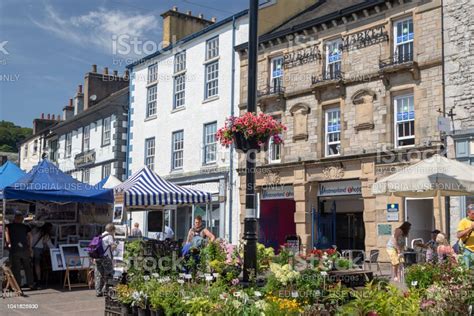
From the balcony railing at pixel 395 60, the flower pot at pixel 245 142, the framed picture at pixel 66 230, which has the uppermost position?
the balcony railing at pixel 395 60

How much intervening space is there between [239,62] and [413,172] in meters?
14.5

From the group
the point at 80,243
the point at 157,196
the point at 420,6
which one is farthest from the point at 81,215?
the point at 420,6

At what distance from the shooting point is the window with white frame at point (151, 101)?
2939 centimetres

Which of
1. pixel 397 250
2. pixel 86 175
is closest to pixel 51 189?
pixel 397 250

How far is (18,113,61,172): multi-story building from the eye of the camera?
44.5 m

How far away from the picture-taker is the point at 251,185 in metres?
8.24

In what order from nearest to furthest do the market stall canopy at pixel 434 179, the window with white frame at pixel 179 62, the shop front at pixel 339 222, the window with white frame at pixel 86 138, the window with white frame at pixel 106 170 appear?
the market stall canopy at pixel 434 179
the shop front at pixel 339 222
the window with white frame at pixel 179 62
the window with white frame at pixel 106 170
the window with white frame at pixel 86 138

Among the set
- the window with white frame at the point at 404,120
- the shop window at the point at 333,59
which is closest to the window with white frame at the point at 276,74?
the shop window at the point at 333,59

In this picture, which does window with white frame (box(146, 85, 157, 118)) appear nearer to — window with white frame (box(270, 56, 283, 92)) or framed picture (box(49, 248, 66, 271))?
window with white frame (box(270, 56, 283, 92))

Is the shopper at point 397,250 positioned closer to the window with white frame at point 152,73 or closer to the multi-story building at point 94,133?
the window with white frame at point 152,73

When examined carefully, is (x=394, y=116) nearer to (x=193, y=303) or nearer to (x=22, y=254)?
(x=22, y=254)

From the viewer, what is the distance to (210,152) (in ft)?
82.1

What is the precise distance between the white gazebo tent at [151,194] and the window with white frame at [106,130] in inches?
682

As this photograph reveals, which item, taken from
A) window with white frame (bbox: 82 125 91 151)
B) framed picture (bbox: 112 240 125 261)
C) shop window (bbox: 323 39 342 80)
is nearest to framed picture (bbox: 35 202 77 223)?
framed picture (bbox: 112 240 125 261)
